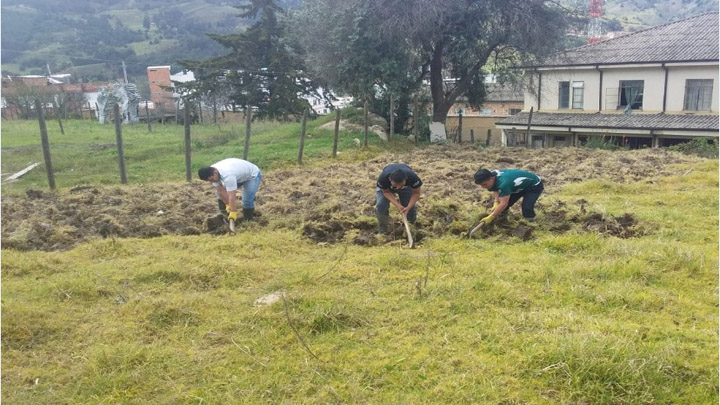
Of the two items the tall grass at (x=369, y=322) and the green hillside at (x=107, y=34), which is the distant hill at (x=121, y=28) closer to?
the green hillside at (x=107, y=34)

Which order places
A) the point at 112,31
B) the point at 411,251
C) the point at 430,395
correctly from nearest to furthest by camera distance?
the point at 430,395, the point at 411,251, the point at 112,31

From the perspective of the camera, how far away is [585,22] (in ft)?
61.6

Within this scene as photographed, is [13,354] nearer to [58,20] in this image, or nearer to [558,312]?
[558,312]

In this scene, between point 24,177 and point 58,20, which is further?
point 58,20

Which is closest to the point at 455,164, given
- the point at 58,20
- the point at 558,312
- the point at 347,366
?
the point at 558,312

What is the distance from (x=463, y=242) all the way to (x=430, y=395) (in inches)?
126

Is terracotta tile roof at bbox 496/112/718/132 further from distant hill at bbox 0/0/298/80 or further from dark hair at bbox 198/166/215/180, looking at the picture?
distant hill at bbox 0/0/298/80

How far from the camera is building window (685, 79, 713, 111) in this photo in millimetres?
21369

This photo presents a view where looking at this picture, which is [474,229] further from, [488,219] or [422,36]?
[422,36]

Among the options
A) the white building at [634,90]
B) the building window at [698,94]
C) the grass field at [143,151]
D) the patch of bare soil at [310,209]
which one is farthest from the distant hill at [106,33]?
the patch of bare soil at [310,209]

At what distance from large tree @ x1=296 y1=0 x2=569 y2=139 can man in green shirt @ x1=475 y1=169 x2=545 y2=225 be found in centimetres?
1082

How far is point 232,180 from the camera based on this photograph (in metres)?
6.68

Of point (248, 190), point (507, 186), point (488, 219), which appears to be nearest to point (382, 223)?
point (488, 219)

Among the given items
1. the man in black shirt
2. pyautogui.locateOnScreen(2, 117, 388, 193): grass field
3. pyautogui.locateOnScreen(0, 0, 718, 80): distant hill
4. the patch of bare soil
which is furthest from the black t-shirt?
pyautogui.locateOnScreen(0, 0, 718, 80): distant hill
